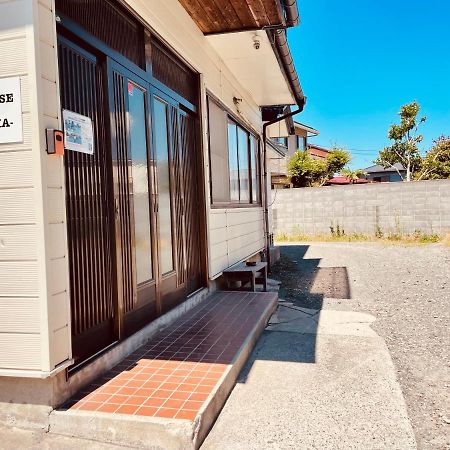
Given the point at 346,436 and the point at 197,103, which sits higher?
the point at 197,103

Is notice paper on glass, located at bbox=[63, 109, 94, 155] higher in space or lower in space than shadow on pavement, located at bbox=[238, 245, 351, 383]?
higher

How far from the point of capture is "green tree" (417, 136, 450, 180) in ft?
80.9

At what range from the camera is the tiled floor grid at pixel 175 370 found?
2412 millimetres

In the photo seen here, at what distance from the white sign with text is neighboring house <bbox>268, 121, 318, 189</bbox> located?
9.15 metres

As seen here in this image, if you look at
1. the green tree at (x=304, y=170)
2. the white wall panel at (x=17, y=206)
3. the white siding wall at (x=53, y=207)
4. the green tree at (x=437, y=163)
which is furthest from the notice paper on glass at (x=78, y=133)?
the green tree at (x=437, y=163)

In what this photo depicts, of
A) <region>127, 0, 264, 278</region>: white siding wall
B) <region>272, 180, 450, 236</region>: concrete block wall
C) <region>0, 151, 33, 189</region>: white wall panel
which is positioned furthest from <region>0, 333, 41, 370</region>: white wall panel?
<region>272, 180, 450, 236</region>: concrete block wall

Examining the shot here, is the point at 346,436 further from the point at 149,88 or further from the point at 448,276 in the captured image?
the point at 448,276

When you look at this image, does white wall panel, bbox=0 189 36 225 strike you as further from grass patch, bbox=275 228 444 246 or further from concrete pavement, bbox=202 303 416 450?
grass patch, bbox=275 228 444 246

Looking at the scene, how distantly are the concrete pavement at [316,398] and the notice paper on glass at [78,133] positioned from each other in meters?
1.89

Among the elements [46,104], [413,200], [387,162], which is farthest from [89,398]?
[387,162]

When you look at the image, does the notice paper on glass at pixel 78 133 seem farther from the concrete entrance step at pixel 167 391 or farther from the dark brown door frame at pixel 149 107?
the concrete entrance step at pixel 167 391

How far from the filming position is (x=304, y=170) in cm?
2352

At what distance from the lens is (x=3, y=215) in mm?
2307

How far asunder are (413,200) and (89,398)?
43.1 ft
